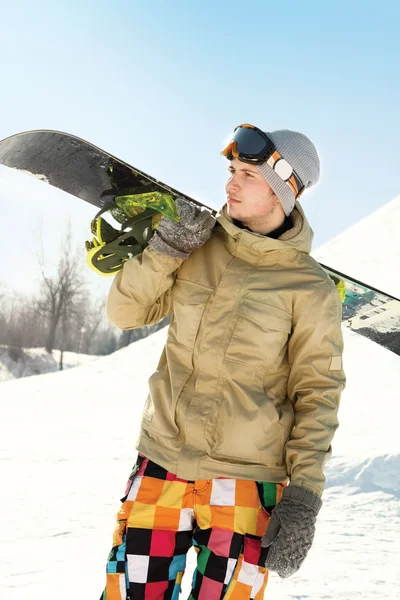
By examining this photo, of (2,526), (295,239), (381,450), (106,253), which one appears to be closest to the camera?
(295,239)

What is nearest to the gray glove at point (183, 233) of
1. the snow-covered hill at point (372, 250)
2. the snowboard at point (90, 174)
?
the snowboard at point (90, 174)

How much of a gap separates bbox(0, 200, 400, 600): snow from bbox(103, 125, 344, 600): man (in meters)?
1.65

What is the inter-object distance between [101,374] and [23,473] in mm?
7233

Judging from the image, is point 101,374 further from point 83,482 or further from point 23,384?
point 83,482

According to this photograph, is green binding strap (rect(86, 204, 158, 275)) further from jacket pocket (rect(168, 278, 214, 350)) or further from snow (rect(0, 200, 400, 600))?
snow (rect(0, 200, 400, 600))

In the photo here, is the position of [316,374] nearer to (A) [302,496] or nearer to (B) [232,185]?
(A) [302,496]

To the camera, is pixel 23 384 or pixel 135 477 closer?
pixel 135 477

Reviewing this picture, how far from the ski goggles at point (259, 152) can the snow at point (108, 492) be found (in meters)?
2.32

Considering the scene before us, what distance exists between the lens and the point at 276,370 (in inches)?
82.4

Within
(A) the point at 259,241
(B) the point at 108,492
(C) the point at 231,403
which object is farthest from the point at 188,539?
(B) the point at 108,492

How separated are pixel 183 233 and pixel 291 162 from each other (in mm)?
522

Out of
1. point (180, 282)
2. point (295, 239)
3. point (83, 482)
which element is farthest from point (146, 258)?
point (83, 482)

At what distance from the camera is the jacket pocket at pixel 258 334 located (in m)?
2.03

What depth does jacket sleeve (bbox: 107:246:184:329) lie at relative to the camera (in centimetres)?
214
